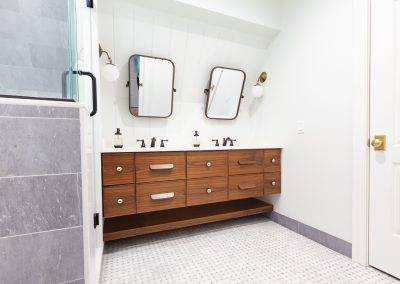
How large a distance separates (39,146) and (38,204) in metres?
0.26

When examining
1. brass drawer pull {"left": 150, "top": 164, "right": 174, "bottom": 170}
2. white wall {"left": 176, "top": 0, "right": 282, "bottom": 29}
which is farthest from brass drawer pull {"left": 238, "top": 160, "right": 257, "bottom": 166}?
white wall {"left": 176, "top": 0, "right": 282, "bottom": 29}

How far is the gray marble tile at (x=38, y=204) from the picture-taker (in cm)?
88

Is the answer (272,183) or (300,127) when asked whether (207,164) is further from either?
(300,127)

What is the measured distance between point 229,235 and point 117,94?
172 cm

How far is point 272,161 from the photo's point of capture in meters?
2.21

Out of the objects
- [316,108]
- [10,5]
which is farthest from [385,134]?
[10,5]

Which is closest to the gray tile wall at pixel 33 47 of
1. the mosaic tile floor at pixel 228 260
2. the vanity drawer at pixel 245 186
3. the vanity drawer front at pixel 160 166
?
the vanity drawer front at pixel 160 166

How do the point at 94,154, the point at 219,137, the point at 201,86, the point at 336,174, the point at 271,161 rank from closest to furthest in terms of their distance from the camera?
the point at 94,154, the point at 336,174, the point at 271,161, the point at 201,86, the point at 219,137

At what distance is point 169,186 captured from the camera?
69.6 inches

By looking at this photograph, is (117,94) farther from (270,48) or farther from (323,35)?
(323,35)

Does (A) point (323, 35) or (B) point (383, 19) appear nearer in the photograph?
(B) point (383, 19)

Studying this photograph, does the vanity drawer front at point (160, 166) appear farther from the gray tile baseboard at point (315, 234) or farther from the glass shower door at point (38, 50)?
the gray tile baseboard at point (315, 234)

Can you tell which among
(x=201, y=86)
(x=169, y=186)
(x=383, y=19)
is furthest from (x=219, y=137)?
(x=383, y=19)

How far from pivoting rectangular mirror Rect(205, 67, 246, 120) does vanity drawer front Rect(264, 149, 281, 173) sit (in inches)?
25.5
